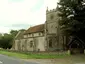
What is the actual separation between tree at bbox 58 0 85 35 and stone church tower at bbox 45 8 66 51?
505 inches

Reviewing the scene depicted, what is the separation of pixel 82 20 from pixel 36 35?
26588 millimetres

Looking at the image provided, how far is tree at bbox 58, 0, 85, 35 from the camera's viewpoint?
47.7 metres

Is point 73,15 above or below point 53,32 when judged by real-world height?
above

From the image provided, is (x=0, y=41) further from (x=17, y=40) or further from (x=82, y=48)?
(x=82, y=48)

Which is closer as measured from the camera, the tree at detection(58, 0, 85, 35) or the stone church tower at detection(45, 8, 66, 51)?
the tree at detection(58, 0, 85, 35)

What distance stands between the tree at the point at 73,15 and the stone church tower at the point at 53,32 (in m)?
12.8

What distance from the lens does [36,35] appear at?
239ft

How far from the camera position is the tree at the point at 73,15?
1877 inches

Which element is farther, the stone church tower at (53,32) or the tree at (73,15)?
the stone church tower at (53,32)

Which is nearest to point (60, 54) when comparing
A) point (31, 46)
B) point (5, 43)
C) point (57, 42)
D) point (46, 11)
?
point (57, 42)

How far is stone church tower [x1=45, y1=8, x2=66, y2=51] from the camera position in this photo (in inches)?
2507

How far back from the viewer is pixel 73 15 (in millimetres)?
50156

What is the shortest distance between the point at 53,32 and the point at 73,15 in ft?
55.0

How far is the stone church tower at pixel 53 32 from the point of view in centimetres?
6367
